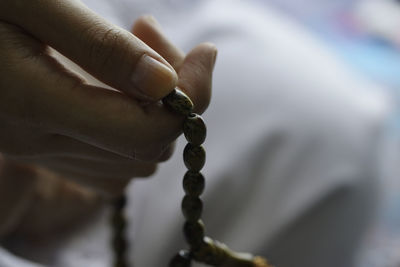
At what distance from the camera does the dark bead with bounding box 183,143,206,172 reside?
11.2 inches

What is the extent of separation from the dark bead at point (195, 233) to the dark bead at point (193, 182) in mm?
25

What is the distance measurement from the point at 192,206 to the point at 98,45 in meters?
0.12

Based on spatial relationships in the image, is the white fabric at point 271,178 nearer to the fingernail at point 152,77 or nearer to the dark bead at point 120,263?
the dark bead at point 120,263

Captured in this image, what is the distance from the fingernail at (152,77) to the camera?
258mm

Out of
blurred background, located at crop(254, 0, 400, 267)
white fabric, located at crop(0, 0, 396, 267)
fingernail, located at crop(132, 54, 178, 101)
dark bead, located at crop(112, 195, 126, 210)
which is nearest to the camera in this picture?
fingernail, located at crop(132, 54, 178, 101)

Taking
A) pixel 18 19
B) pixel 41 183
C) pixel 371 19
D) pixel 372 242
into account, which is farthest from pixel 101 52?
pixel 371 19

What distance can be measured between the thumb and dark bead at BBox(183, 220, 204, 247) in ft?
0.32

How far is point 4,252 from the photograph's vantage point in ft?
1.58

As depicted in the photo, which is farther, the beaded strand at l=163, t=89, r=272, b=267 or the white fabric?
the white fabric

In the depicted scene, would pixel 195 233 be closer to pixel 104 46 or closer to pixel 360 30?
pixel 104 46

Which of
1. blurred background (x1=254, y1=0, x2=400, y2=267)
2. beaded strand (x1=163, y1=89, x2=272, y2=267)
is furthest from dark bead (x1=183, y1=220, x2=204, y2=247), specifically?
blurred background (x1=254, y1=0, x2=400, y2=267)

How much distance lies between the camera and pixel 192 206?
312 mm

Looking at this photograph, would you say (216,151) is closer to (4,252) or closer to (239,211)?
(239,211)

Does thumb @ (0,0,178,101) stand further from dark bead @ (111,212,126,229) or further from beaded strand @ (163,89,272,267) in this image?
dark bead @ (111,212,126,229)
